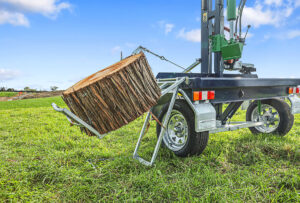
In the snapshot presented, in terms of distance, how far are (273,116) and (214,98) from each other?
2.10m

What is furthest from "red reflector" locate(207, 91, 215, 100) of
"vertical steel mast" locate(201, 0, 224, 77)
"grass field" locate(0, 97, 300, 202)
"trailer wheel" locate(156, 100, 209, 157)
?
Result: "vertical steel mast" locate(201, 0, 224, 77)

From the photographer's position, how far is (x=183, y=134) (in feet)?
10.1

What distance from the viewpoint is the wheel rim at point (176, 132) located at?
3038mm

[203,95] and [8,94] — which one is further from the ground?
[8,94]

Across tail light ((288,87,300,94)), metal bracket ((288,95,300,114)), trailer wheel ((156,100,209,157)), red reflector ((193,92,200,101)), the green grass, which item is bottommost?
trailer wheel ((156,100,209,157))

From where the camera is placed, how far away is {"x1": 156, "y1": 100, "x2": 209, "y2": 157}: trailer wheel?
9.08 feet

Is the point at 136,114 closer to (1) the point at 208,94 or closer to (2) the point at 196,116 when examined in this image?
(2) the point at 196,116

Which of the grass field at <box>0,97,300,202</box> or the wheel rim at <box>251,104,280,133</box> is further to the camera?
the wheel rim at <box>251,104,280,133</box>

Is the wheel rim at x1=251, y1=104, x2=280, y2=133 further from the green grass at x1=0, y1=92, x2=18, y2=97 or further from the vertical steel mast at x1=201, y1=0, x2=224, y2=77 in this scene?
the green grass at x1=0, y1=92, x2=18, y2=97

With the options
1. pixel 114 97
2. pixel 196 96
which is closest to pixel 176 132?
pixel 196 96

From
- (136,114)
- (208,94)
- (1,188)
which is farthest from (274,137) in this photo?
(1,188)

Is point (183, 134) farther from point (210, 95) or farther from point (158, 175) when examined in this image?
point (158, 175)

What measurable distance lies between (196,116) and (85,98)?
130 cm

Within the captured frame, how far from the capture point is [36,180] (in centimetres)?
242
